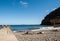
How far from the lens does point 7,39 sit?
3.49 metres

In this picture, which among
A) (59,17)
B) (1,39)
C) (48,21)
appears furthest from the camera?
(48,21)

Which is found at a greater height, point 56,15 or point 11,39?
point 56,15

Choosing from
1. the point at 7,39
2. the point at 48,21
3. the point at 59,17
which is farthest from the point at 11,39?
the point at 48,21

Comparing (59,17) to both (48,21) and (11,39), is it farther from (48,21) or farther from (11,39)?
(11,39)

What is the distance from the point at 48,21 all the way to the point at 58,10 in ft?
55.7

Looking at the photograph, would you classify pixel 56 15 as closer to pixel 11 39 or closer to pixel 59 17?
pixel 59 17

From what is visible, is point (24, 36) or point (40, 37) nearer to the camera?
point (40, 37)

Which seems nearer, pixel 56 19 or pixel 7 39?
pixel 7 39


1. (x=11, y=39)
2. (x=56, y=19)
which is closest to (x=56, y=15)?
(x=56, y=19)

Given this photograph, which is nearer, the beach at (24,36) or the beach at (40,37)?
the beach at (24,36)

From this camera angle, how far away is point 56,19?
7975 cm

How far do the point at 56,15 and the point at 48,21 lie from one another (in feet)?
54.5

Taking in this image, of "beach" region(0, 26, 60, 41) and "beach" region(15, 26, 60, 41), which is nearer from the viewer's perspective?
"beach" region(0, 26, 60, 41)

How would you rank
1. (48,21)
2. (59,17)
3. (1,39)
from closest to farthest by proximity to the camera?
(1,39)
(59,17)
(48,21)
